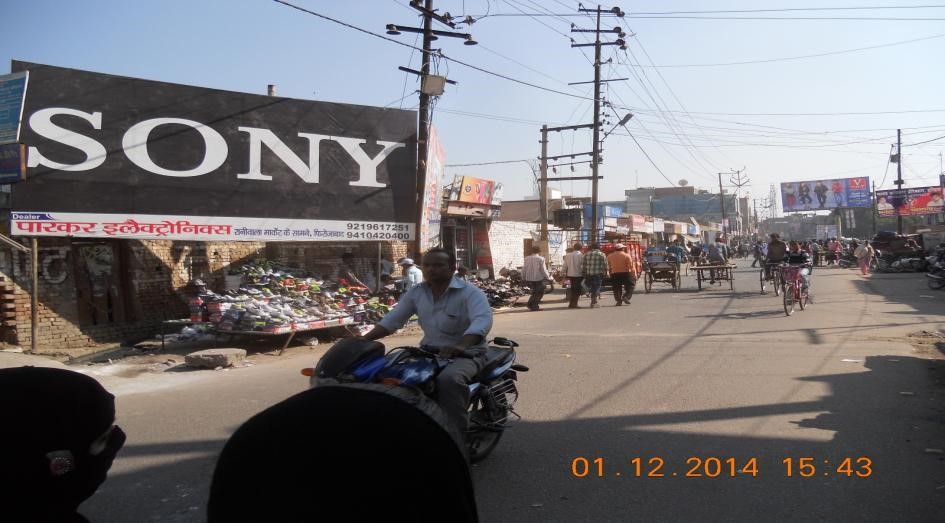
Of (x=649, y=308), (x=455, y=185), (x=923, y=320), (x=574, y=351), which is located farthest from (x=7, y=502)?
(x=455, y=185)

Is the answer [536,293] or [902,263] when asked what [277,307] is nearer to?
[536,293]

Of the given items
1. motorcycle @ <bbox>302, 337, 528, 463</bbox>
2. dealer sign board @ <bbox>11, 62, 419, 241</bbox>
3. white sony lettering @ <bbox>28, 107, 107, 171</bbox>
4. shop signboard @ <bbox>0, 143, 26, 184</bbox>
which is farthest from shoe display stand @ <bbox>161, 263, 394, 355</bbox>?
motorcycle @ <bbox>302, 337, 528, 463</bbox>

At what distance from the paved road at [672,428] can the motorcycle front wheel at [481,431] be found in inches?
4.8

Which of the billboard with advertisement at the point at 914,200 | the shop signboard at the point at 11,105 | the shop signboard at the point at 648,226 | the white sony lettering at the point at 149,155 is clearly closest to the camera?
the shop signboard at the point at 11,105

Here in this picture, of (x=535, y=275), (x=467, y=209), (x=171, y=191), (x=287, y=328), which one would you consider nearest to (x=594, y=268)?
(x=535, y=275)

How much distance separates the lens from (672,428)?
18.4 feet

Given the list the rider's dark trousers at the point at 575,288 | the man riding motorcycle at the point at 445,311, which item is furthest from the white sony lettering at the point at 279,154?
the man riding motorcycle at the point at 445,311

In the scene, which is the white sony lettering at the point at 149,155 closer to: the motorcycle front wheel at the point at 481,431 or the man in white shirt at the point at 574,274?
the man in white shirt at the point at 574,274

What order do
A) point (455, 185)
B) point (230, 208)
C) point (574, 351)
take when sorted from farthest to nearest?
point (455, 185), point (230, 208), point (574, 351)

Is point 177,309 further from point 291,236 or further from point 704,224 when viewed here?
point 704,224

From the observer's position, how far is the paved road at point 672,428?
4062 millimetres

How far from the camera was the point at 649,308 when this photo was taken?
54.0ft

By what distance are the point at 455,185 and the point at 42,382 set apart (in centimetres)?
2169
